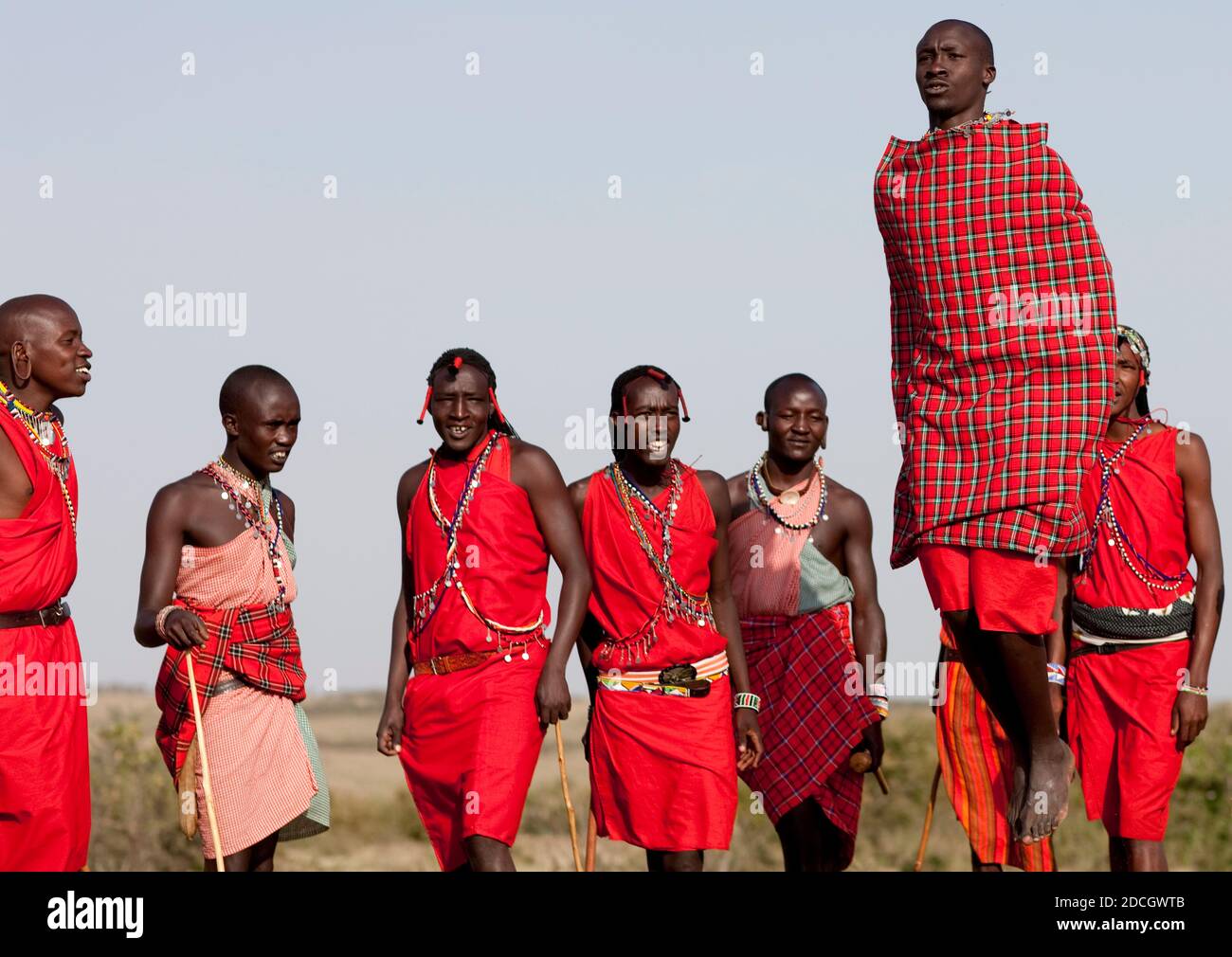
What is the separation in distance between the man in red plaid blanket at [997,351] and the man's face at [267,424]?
2.86 m

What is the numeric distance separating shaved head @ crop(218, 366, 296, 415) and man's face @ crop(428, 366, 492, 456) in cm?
63

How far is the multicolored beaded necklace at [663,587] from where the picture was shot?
832cm

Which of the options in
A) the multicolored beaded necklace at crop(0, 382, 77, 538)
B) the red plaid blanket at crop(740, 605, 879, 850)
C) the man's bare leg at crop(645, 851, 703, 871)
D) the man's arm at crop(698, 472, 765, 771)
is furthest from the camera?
the red plaid blanket at crop(740, 605, 879, 850)

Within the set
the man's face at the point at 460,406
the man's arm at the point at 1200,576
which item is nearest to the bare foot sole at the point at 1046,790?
the man's arm at the point at 1200,576

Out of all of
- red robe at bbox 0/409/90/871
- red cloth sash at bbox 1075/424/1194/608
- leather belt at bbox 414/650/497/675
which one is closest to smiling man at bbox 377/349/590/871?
leather belt at bbox 414/650/497/675

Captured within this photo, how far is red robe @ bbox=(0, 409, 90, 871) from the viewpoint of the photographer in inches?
283

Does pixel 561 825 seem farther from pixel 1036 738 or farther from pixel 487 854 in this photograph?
pixel 1036 738

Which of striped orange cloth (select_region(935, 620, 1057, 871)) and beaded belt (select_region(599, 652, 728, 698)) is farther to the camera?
striped orange cloth (select_region(935, 620, 1057, 871))

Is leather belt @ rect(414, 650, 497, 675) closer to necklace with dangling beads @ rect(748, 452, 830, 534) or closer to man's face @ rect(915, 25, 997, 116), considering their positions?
necklace with dangling beads @ rect(748, 452, 830, 534)

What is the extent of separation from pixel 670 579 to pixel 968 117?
8.79 feet

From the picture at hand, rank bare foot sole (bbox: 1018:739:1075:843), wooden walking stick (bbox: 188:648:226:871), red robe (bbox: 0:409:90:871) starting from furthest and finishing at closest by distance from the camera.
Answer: wooden walking stick (bbox: 188:648:226:871), red robe (bbox: 0:409:90:871), bare foot sole (bbox: 1018:739:1075:843)

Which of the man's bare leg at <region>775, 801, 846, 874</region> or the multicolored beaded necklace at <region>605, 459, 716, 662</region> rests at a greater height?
the multicolored beaded necklace at <region>605, 459, 716, 662</region>

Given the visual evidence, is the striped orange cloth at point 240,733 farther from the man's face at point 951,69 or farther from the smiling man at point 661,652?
the man's face at point 951,69
